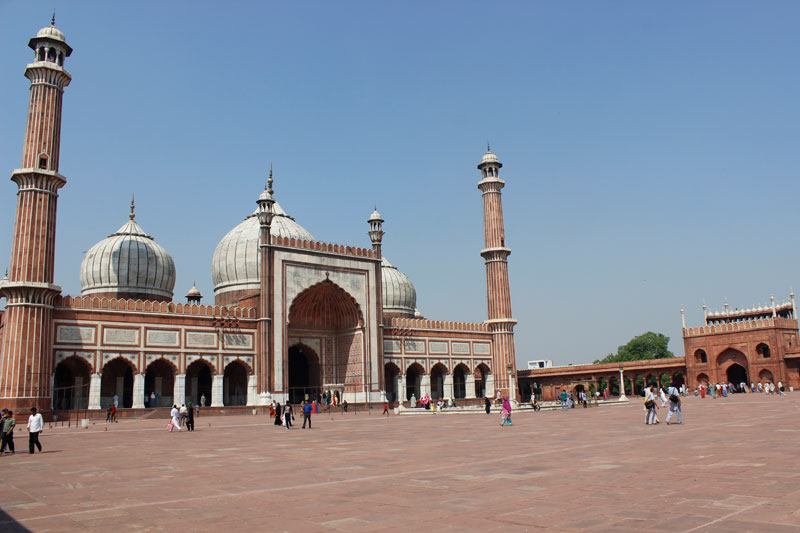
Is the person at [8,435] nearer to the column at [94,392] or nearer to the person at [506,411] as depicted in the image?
the person at [506,411]

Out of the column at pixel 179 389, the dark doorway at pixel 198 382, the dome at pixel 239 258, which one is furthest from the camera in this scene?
the dome at pixel 239 258

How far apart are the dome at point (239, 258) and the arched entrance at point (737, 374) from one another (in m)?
31.9

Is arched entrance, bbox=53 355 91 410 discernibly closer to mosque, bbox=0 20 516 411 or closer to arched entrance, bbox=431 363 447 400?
mosque, bbox=0 20 516 411

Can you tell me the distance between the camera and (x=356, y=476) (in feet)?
26.9

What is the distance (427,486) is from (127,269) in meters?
31.6

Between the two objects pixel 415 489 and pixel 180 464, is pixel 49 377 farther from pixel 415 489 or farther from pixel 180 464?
pixel 415 489

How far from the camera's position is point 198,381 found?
110 ft

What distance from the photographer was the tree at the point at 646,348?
7831cm

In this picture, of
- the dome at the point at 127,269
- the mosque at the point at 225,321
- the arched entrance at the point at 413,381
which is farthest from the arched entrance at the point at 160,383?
the arched entrance at the point at 413,381

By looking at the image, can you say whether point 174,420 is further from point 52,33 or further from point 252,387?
point 52,33

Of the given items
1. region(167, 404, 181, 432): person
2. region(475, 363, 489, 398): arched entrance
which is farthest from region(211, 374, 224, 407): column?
region(475, 363, 489, 398): arched entrance

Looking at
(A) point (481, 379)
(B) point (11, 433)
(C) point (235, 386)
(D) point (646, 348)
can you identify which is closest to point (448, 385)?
(A) point (481, 379)

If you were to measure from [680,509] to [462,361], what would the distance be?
37762mm

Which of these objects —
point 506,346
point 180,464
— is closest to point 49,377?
point 180,464
